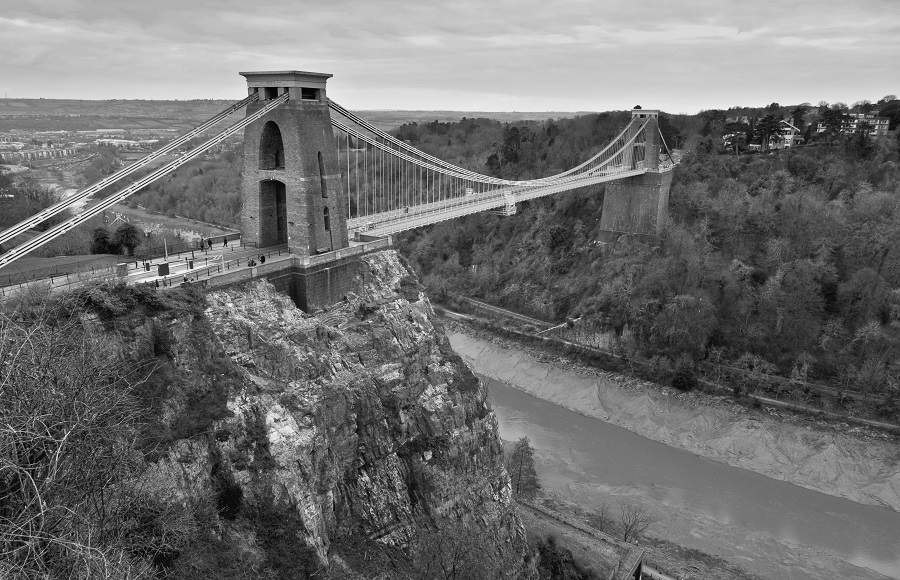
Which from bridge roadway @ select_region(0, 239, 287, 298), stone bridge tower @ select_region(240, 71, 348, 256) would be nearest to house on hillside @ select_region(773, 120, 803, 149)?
stone bridge tower @ select_region(240, 71, 348, 256)

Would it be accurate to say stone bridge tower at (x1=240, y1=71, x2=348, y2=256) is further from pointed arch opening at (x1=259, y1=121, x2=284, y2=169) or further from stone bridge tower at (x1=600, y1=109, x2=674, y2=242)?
stone bridge tower at (x1=600, y1=109, x2=674, y2=242)

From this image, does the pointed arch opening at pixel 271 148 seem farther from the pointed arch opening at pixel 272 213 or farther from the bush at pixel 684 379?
the bush at pixel 684 379

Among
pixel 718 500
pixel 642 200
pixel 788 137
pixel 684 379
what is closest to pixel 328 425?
pixel 718 500

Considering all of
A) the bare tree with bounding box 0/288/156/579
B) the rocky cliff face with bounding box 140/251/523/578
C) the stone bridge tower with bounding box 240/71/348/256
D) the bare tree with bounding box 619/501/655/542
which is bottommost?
the bare tree with bounding box 619/501/655/542

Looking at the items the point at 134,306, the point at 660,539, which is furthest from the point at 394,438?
the point at 660,539

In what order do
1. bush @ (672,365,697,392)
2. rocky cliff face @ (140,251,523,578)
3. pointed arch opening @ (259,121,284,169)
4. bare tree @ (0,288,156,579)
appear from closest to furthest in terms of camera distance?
1. bare tree @ (0,288,156,579)
2. rocky cliff face @ (140,251,523,578)
3. pointed arch opening @ (259,121,284,169)
4. bush @ (672,365,697,392)

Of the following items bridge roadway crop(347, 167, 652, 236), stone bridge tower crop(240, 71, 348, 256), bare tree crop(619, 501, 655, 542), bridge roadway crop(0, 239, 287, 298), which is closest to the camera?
bridge roadway crop(0, 239, 287, 298)

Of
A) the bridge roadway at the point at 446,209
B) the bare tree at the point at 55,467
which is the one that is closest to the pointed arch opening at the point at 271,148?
the bridge roadway at the point at 446,209
